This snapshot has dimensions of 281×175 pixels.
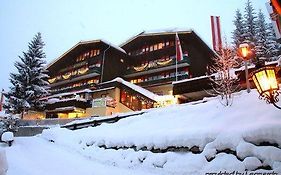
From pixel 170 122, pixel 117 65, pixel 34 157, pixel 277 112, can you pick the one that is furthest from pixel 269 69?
pixel 117 65

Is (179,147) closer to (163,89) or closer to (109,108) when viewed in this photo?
(109,108)

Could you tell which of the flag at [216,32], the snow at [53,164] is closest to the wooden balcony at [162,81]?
the flag at [216,32]

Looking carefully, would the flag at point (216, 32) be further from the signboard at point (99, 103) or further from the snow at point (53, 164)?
the signboard at point (99, 103)

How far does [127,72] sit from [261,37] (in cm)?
2118

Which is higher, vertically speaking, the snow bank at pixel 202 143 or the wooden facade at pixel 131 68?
the wooden facade at pixel 131 68

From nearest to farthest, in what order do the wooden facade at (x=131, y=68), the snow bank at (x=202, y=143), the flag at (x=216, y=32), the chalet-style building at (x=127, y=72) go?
the snow bank at (x=202, y=143)
the flag at (x=216, y=32)
the chalet-style building at (x=127, y=72)
the wooden facade at (x=131, y=68)

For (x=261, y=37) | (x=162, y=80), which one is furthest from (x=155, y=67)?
(x=261, y=37)

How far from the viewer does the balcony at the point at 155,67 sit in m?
37.7

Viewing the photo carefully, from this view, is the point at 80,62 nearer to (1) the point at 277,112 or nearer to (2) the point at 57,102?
(2) the point at 57,102

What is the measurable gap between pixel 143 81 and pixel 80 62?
14.0 m

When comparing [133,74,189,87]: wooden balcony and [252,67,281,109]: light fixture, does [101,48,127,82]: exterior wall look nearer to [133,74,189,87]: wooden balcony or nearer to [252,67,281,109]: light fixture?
[133,74,189,87]: wooden balcony

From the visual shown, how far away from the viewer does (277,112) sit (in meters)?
6.95

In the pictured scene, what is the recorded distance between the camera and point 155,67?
40.5 metres

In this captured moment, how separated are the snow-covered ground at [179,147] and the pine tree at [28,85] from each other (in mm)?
21124
